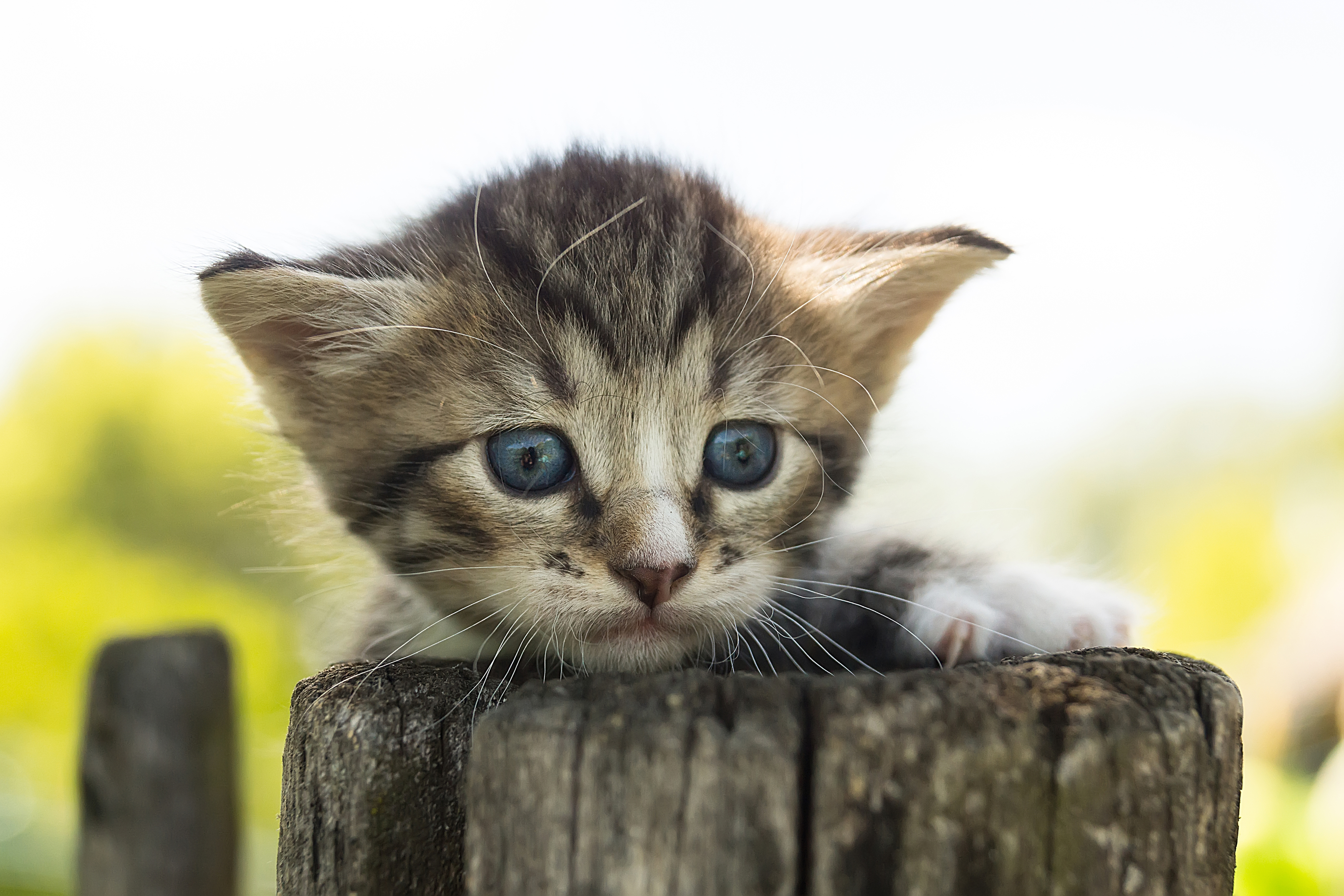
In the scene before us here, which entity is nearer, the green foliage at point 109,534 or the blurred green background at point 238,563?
the blurred green background at point 238,563

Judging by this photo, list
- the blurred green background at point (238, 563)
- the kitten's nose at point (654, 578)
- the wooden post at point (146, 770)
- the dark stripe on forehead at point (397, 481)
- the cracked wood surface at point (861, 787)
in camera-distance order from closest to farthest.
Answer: the wooden post at point (146, 770) → the cracked wood surface at point (861, 787) → the kitten's nose at point (654, 578) → the dark stripe on forehead at point (397, 481) → the blurred green background at point (238, 563)

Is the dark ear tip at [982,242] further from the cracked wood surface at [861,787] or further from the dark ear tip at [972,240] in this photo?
the cracked wood surface at [861,787]

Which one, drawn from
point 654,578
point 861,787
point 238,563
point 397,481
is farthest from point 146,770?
point 238,563

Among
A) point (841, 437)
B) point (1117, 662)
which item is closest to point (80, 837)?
point (1117, 662)

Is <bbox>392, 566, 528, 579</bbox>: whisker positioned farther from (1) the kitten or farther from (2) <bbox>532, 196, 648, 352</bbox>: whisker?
(2) <bbox>532, 196, 648, 352</bbox>: whisker

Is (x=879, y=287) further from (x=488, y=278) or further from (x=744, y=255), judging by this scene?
(x=488, y=278)

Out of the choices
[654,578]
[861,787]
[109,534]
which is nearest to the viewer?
[861,787]

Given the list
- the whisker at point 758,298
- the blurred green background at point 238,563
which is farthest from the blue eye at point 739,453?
the blurred green background at point 238,563
